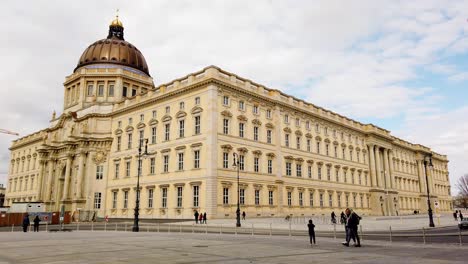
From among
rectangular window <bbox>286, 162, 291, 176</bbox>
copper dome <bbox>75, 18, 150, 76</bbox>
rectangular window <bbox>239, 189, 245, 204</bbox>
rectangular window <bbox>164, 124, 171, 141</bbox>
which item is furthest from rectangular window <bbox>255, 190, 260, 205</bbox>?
copper dome <bbox>75, 18, 150, 76</bbox>

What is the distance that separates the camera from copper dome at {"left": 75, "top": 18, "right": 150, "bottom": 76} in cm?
7162

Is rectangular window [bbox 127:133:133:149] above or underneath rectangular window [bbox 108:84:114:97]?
underneath

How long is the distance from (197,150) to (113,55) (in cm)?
3649

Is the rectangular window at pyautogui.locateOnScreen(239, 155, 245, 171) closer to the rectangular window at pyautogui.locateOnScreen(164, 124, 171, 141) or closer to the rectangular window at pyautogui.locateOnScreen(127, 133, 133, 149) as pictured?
the rectangular window at pyautogui.locateOnScreen(164, 124, 171, 141)

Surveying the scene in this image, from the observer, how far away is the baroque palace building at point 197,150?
150 feet

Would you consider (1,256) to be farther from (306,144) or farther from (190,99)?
(306,144)

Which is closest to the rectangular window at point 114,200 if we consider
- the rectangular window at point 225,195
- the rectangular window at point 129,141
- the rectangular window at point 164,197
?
the rectangular window at point 129,141

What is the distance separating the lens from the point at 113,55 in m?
72.1

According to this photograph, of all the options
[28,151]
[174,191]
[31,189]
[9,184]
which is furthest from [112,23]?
[174,191]

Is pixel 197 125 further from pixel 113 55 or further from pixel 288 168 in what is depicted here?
pixel 113 55

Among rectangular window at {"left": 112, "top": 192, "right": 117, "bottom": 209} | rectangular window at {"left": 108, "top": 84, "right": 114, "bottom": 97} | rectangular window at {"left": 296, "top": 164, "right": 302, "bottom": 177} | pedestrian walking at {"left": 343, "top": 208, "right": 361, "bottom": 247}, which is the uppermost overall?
rectangular window at {"left": 108, "top": 84, "right": 114, "bottom": 97}

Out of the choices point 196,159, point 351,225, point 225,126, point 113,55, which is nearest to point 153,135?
point 196,159

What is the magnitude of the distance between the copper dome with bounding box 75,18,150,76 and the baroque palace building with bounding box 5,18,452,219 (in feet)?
0.70

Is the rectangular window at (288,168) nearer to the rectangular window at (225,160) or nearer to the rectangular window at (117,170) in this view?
the rectangular window at (225,160)
